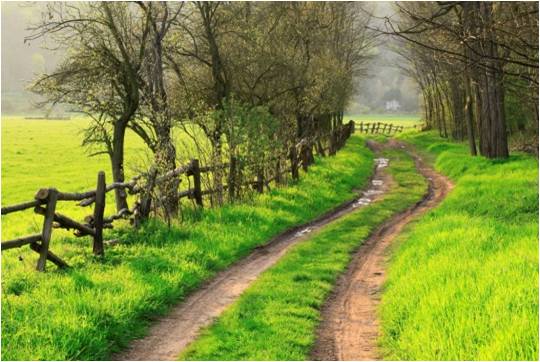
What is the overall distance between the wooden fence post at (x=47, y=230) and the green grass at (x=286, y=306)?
3.92 meters

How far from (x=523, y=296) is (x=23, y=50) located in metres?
201

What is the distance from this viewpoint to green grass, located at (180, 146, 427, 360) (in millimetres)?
7512

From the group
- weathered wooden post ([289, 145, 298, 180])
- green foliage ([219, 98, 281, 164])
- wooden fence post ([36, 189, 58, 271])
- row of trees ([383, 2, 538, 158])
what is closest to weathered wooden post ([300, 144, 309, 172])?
weathered wooden post ([289, 145, 298, 180])

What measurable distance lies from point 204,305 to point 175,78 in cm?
1596

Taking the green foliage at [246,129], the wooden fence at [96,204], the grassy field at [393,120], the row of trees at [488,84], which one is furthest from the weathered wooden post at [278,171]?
the grassy field at [393,120]

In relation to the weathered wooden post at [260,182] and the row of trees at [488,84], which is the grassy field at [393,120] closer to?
the row of trees at [488,84]

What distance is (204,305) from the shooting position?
377 inches

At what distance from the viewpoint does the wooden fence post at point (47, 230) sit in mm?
10438

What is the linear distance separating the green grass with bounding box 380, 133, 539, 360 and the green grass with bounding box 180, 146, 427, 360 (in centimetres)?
122

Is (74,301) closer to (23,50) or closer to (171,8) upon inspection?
(171,8)

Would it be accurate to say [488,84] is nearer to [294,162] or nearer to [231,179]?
[294,162]

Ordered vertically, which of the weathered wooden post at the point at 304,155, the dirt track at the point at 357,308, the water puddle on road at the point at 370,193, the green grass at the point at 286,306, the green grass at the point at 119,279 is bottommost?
the dirt track at the point at 357,308

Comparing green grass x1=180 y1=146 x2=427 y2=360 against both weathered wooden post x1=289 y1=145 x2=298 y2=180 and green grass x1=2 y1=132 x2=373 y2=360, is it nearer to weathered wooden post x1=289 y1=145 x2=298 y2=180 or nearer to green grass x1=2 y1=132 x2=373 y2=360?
green grass x1=2 y1=132 x2=373 y2=360

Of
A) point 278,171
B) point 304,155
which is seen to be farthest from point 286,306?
point 304,155
